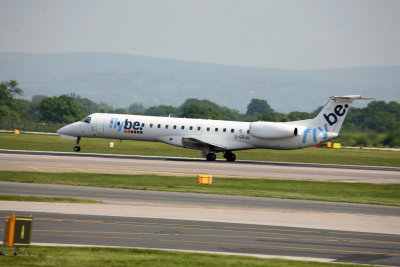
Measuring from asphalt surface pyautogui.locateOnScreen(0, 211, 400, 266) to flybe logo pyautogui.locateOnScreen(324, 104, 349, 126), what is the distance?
30027 millimetres

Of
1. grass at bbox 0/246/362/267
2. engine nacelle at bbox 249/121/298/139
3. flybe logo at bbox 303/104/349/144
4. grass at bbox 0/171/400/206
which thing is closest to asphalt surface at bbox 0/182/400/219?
grass at bbox 0/171/400/206

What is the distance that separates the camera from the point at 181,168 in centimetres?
4566

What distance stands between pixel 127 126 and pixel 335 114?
18202mm

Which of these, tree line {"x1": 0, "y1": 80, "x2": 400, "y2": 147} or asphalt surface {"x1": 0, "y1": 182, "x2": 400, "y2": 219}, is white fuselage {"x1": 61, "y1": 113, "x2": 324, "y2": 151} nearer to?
tree line {"x1": 0, "y1": 80, "x2": 400, "y2": 147}

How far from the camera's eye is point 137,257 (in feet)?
55.2

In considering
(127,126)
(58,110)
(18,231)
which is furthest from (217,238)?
(58,110)

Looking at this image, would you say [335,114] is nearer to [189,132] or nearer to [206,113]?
[189,132]

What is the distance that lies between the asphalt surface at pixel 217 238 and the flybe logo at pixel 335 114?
30.0m

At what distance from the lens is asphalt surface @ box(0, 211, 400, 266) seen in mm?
18547

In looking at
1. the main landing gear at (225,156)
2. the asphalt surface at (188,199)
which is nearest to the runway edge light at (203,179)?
the asphalt surface at (188,199)

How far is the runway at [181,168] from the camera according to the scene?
42438 millimetres

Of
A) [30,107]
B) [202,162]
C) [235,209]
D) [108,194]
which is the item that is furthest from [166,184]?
[30,107]

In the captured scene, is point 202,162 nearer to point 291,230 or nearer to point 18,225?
point 291,230

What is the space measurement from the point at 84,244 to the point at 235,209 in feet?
32.0
